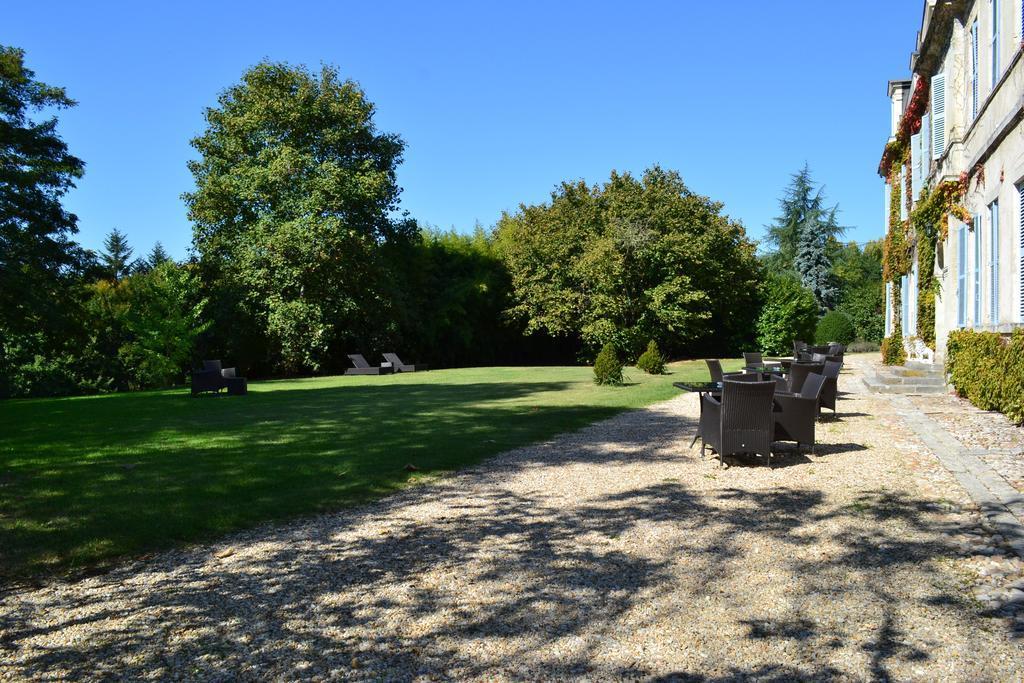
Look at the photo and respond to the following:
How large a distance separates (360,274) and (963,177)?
22.1m

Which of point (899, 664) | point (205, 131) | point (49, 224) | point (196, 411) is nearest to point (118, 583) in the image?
point (899, 664)

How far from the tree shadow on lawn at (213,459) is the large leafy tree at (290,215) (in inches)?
522

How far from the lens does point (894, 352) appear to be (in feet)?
72.3

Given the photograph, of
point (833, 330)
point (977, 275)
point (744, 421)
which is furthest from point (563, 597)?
point (833, 330)

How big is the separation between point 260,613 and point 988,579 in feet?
13.2

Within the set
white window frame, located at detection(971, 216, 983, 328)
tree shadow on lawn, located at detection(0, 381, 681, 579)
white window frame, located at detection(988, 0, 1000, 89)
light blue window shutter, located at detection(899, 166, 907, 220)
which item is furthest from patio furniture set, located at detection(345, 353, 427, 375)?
white window frame, located at detection(988, 0, 1000, 89)

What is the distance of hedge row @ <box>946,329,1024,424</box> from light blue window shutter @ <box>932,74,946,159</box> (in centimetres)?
431

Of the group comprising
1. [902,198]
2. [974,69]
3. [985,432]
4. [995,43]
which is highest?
[974,69]

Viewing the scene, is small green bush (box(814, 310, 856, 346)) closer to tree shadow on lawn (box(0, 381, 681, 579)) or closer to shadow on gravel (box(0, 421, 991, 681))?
tree shadow on lawn (box(0, 381, 681, 579))

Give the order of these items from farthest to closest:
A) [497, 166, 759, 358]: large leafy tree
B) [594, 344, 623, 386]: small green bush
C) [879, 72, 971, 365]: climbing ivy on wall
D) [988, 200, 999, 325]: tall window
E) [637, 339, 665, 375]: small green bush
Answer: [497, 166, 759, 358]: large leafy tree → [637, 339, 665, 375]: small green bush → [594, 344, 623, 386]: small green bush → [879, 72, 971, 365]: climbing ivy on wall → [988, 200, 999, 325]: tall window

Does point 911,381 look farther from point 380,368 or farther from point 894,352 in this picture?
point 380,368

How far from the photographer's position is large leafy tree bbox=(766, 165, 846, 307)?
52.5 m

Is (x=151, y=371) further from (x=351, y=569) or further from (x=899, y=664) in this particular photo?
(x=899, y=664)

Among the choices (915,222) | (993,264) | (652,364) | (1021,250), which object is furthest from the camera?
(652,364)
